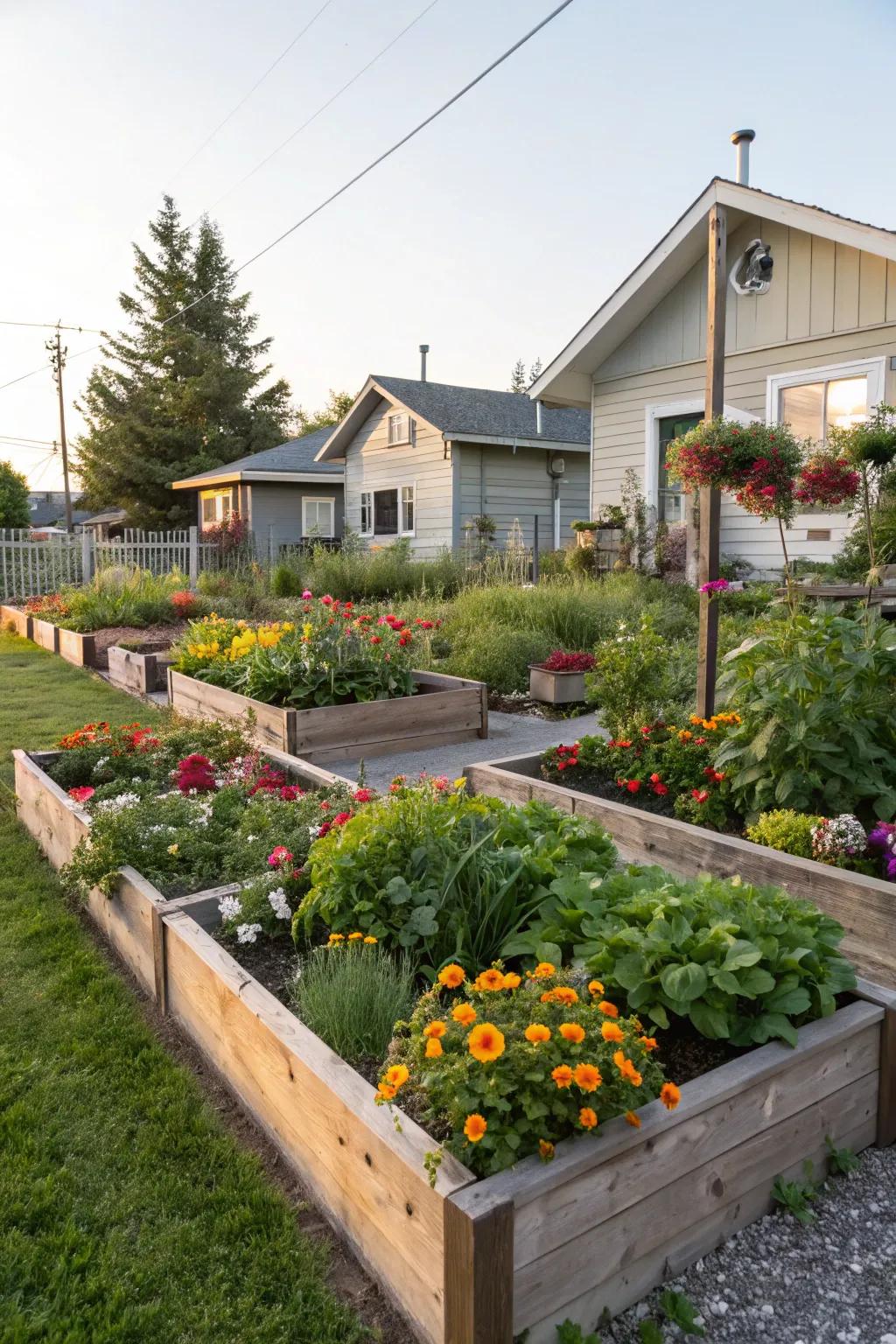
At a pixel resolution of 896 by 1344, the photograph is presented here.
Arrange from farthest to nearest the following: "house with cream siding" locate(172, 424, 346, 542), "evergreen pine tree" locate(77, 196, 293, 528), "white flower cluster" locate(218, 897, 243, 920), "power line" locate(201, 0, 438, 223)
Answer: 1. "evergreen pine tree" locate(77, 196, 293, 528)
2. "house with cream siding" locate(172, 424, 346, 542)
3. "power line" locate(201, 0, 438, 223)
4. "white flower cluster" locate(218, 897, 243, 920)

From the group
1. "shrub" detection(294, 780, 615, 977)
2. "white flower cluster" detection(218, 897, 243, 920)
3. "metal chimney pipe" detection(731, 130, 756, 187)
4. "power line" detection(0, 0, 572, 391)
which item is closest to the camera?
"shrub" detection(294, 780, 615, 977)

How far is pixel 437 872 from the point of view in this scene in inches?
98.7

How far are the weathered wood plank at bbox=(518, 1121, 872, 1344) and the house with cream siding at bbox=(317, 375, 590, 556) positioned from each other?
49.6 ft

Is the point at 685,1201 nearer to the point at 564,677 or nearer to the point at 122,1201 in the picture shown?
the point at 122,1201

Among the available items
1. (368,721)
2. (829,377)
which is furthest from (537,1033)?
(829,377)

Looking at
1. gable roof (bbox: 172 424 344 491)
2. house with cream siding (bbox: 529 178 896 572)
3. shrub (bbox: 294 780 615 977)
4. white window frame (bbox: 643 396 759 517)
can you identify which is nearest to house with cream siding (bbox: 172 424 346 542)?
gable roof (bbox: 172 424 344 491)

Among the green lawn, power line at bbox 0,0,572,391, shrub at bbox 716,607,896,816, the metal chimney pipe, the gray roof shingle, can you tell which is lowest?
the green lawn

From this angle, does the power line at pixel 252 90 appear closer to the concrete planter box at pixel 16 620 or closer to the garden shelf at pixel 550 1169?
the concrete planter box at pixel 16 620

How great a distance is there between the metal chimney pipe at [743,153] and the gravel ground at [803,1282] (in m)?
10.8

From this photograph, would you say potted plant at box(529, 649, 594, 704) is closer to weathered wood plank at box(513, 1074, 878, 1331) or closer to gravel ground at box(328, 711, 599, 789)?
→ gravel ground at box(328, 711, 599, 789)

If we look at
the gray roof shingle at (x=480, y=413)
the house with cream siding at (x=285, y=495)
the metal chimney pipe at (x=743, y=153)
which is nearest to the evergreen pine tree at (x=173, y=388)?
the house with cream siding at (x=285, y=495)

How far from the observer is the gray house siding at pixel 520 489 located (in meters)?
17.2

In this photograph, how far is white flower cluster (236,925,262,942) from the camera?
8.57 ft

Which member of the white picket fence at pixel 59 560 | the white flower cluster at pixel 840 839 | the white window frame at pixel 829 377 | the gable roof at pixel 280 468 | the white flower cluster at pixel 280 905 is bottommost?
the white flower cluster at pixel 280 905
